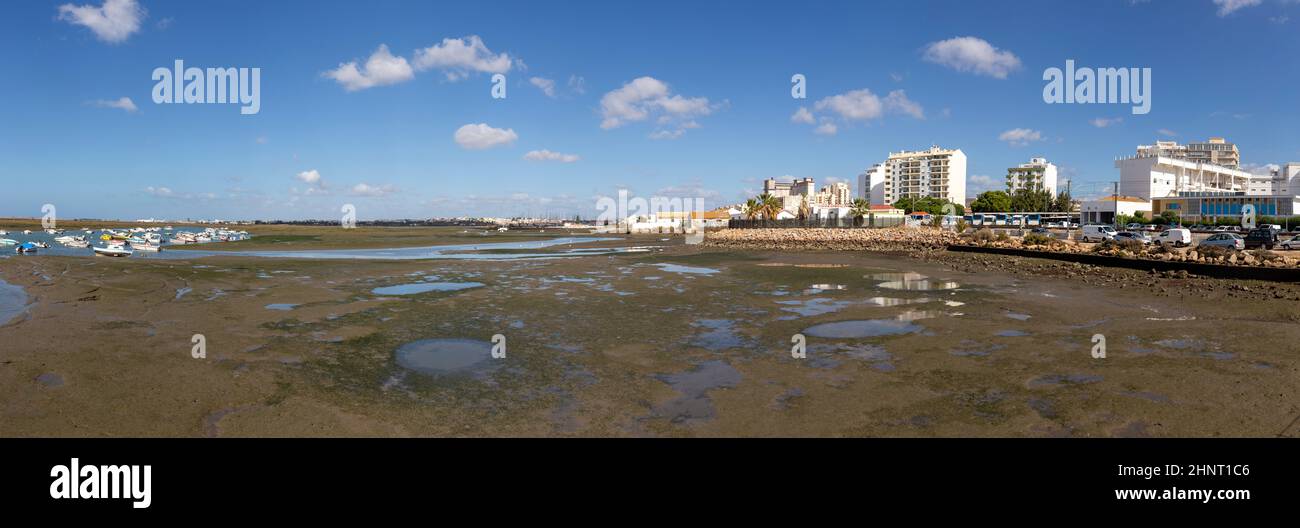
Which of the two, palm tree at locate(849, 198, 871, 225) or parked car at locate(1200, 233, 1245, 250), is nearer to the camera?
parked car at locate(1200, 233, 1245, 250)

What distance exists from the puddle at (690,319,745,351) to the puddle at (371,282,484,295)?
1255cm

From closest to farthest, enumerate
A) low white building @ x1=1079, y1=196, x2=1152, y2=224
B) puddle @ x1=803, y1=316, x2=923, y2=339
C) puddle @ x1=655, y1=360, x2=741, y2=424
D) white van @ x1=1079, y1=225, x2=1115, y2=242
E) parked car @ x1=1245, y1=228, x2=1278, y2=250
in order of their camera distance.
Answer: puddle @ x1=655, y1=360, x2=741, y2=424 → puddle @ x1=803, y1=316, x2=923, y2=339 → parked car @ x1=1245, y1=228, x2=1278, y2=250 → white van @ x1=1079, y1=225, x2=1115, y2=242 → low white building @ x1=1079, y1=196, x2=1152, y2=224

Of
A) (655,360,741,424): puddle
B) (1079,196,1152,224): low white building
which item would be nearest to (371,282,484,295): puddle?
(655,360,741,424): puddle

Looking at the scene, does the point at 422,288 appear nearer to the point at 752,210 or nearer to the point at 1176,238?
the point at 1176,238

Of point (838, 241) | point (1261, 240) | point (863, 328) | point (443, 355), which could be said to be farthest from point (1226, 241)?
point (443, 355)

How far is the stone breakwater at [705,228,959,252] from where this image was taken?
56.3m

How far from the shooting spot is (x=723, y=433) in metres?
7.52

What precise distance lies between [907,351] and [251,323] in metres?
15.3

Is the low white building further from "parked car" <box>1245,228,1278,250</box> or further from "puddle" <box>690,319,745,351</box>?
"puddle" <box>690,319,745,351</box>

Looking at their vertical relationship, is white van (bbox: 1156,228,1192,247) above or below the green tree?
below

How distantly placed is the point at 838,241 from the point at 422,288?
170 feet
